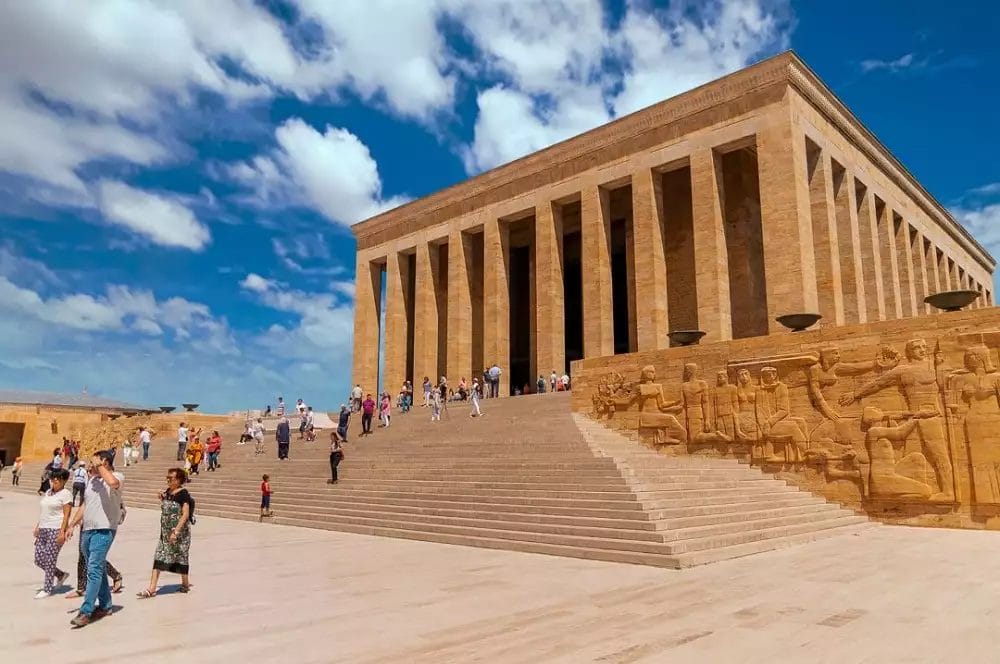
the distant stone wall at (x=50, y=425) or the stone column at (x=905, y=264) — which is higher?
the stone column at (x=905, y=264)

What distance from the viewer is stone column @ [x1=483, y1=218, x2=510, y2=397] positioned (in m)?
26.3

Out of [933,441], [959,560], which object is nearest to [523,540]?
[959,560]

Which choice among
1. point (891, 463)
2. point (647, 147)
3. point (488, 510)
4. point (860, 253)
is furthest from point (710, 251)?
point (488, 510)

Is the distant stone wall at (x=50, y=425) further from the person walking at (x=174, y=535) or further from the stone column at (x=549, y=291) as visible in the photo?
the person walking at (x=174, y=535)

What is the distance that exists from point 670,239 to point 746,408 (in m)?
12.0

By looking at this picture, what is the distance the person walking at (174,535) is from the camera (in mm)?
6422

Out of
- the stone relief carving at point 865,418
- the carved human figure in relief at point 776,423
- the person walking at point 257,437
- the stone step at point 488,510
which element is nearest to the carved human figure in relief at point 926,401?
the stone relief carving at point 865,418

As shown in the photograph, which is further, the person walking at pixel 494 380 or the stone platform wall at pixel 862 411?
the person walking at pixel 494 380

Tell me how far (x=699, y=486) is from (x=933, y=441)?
407cm

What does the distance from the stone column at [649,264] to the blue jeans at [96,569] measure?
17662 mm

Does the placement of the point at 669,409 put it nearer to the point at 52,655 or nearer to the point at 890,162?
the point at 52,655

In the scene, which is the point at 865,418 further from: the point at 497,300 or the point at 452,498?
the point at 497,300

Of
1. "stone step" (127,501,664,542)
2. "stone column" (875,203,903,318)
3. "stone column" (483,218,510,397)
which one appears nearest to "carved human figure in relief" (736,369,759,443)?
"stone step" (127,501,664,542)

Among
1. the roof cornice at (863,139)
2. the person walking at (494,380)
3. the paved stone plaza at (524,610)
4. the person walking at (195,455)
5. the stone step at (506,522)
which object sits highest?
the roof cornice at (863,139)
